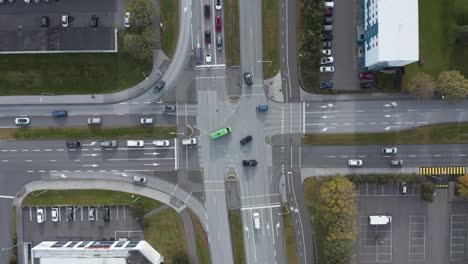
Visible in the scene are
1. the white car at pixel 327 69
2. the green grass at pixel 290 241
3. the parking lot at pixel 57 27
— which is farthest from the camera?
the green grass at pixel 290 241

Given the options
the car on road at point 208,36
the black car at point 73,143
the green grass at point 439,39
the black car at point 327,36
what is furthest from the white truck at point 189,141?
the green grass at point 439,39

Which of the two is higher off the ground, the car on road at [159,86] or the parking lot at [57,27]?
the parking lot at [57,27]

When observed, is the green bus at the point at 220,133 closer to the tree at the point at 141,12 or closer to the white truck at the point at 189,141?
Result: the white truck at the point at 189,141

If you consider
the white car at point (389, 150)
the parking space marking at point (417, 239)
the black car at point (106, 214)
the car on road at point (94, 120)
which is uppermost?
the car on road at point (94, 120)

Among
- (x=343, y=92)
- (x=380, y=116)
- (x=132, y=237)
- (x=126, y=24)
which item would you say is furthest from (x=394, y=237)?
(x=126, y=24)

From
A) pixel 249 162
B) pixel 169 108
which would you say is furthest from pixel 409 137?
pixel 169 108

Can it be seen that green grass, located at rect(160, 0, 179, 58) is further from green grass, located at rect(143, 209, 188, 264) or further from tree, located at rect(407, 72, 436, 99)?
tree, located at rect(407, 72, 436, 99)

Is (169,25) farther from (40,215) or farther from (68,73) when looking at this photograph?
(40,215)
